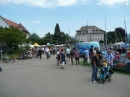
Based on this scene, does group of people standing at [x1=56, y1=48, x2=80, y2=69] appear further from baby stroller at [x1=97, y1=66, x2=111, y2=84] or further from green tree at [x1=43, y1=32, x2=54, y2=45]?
green tree at [x1=43, y1=32, x2=54, y2=45]

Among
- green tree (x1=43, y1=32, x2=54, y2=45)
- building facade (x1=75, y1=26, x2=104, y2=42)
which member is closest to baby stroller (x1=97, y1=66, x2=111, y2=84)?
green tree (x1=43, y1=32, x2=54, y2=45)

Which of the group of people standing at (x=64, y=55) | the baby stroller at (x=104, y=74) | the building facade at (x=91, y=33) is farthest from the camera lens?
the building facade at (x=91, y=33)

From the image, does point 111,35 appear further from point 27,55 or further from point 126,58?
point 126,58

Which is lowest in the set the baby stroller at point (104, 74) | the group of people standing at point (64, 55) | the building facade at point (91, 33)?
the baby stroller at point (104, 74)

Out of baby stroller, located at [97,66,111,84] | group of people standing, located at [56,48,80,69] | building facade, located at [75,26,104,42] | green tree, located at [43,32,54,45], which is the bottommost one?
baby stroller, located at [97,66,111,84]

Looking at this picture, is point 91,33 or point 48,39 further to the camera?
point 91,33

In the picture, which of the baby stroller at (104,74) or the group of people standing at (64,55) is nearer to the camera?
the baby stroller at (104,74)

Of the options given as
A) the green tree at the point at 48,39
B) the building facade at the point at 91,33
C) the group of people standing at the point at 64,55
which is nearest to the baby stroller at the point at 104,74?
the group of people standing at the point at 64,55

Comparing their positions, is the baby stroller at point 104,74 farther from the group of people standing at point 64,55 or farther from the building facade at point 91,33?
the building facade at point 91,33

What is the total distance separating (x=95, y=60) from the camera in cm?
994

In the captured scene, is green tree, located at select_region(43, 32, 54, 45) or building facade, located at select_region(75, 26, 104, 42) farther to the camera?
building facade, located at select_region(75, 26, 104, 42)

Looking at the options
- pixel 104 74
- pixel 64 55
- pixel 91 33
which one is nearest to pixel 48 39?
pixel 91 33

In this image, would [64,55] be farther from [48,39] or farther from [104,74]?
[48,39]

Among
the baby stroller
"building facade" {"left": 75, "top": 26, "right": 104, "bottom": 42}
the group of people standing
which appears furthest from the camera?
"building facade" {"left": 75, "top": 26, "right": 104, "bottom": 42}
